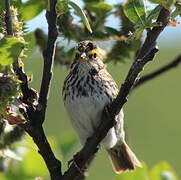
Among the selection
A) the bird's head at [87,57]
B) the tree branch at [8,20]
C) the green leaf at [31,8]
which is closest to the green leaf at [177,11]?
the tree branch at [8,20]

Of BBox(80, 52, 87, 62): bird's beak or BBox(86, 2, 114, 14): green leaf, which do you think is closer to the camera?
BBox(86, 2, 114, 14): green leaf

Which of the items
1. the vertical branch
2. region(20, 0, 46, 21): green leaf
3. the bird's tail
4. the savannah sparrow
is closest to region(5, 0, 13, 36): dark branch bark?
the vertical branch

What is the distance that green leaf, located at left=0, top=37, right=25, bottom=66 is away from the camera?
5.44 feet

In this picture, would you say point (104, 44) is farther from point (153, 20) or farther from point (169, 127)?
point (169, 127)

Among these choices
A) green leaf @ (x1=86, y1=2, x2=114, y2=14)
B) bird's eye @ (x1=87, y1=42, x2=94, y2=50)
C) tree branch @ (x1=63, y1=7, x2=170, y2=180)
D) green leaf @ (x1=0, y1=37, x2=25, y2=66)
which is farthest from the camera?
bird's eye @ (x1=87, y1=42, x2=94, y2=50)

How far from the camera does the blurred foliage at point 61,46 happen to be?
1.80 metres

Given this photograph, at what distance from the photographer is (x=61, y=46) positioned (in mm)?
2701

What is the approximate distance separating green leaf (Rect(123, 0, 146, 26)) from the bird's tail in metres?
2.15

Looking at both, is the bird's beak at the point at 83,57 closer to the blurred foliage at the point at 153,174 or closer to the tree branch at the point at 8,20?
the blurred foliage at the point at 153,174

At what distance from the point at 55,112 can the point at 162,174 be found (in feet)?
26.5

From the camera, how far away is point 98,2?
2.69m

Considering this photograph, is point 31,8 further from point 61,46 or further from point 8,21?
point 8,21

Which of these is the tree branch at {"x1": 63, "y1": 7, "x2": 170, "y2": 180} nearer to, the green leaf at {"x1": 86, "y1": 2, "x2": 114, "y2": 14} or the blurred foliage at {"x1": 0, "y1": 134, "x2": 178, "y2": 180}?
the blurred foliage at {"x1": 0, "y1": 134, "x2": 178, "y2": 180}

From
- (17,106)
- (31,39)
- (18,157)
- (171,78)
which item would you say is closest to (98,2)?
(31,39)
